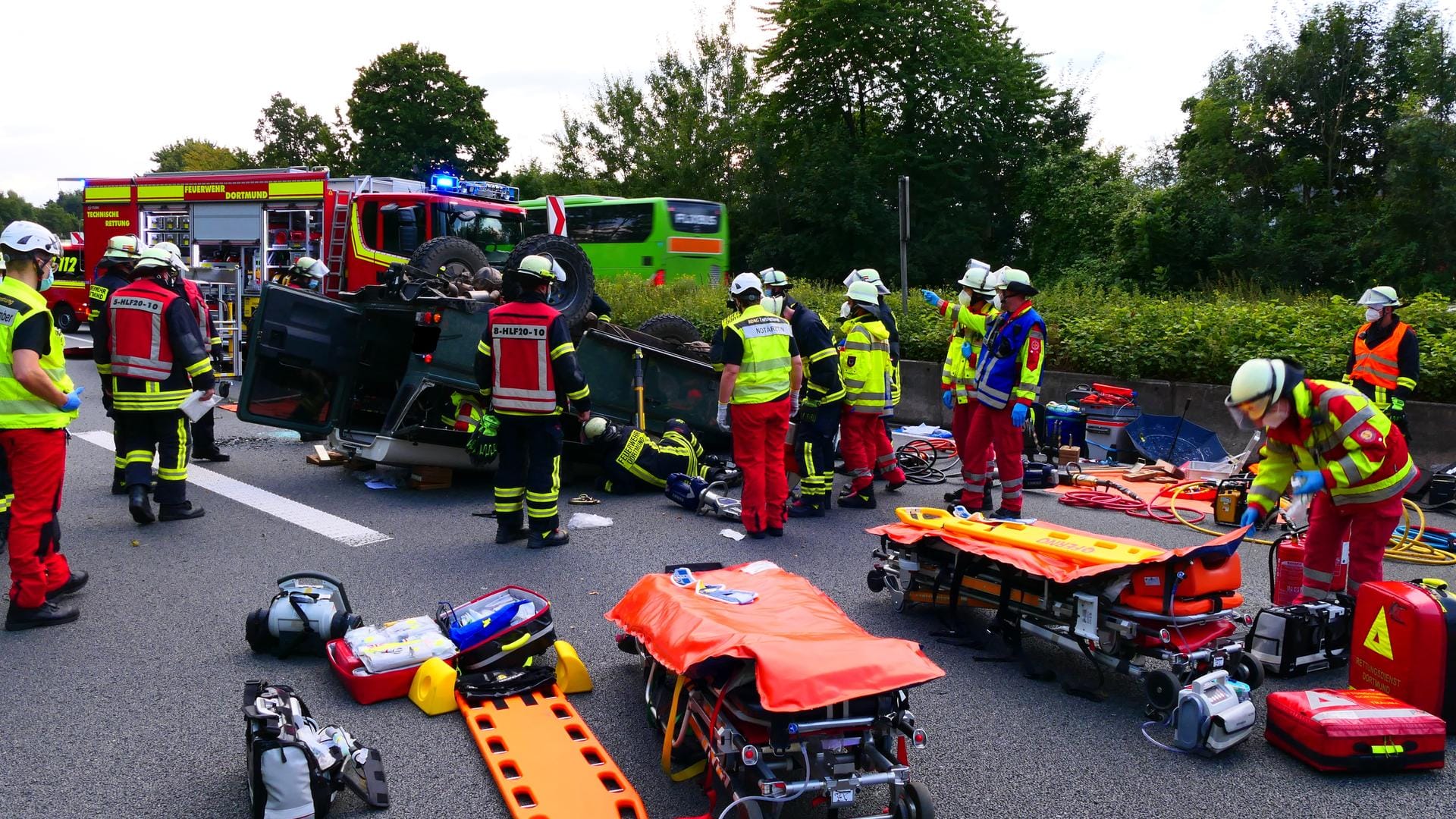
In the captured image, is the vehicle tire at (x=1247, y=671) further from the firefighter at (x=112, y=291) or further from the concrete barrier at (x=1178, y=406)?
the firefighter at (x=112, y=291)

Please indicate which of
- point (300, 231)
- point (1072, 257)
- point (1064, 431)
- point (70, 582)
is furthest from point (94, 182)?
point (1072, 257)

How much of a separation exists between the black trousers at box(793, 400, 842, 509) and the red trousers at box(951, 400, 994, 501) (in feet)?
3.25

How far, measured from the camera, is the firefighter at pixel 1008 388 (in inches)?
285

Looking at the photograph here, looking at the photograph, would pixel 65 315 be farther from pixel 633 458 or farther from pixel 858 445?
pixel 858 445

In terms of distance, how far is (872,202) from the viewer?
31.2 metres

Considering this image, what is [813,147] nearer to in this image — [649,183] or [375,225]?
[649,183]

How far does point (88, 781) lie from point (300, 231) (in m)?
14.6

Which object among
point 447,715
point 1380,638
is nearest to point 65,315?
point 447,715

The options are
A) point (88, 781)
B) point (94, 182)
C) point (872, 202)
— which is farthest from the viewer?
point (872, 202)

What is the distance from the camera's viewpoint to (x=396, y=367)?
877cm

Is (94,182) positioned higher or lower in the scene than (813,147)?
lower

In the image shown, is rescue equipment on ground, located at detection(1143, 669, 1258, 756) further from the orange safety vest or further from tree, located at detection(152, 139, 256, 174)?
tree, located at detection(152, 139, 256, 174)

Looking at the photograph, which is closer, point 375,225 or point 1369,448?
point 1369,448

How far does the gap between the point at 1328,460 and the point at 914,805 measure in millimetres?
2761
